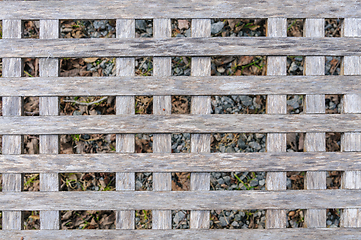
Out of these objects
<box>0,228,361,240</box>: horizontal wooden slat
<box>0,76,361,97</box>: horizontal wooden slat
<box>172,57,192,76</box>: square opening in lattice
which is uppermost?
<box>172,57,192,76</box>: square opening in lattice

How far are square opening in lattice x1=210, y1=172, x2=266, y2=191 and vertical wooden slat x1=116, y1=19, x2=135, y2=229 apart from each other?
1.78 feet

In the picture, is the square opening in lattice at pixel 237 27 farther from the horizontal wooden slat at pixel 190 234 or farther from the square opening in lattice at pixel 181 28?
the horizontal wooden slat at pixel 190 234

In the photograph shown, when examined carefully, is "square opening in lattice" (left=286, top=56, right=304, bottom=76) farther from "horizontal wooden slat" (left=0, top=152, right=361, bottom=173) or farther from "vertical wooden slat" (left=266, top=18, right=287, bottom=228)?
"horizontal wooden slat" (left=0, top=152, right=361, bottom=173)

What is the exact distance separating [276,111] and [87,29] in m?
1.22

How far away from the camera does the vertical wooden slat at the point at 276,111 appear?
107cm

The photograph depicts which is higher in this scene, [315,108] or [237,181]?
[315,108]

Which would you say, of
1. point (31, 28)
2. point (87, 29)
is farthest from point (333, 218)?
point (31, 28)

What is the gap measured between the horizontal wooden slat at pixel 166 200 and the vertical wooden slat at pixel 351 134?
0.06 m

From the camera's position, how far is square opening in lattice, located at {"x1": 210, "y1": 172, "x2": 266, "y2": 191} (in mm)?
1369

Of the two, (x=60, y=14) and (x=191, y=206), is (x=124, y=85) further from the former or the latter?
(x=191, y=206)

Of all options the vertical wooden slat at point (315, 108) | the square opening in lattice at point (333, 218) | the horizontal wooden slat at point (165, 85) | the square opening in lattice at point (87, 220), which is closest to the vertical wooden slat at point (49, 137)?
→ the horizontal wooden slat at point (165, 85)

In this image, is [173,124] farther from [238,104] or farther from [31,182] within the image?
[31,182]

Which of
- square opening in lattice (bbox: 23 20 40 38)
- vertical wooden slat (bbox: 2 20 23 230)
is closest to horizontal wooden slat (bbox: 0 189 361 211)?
vertical wooden slat (bbox: 2 20 23 230)

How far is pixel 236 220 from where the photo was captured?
136 cm
